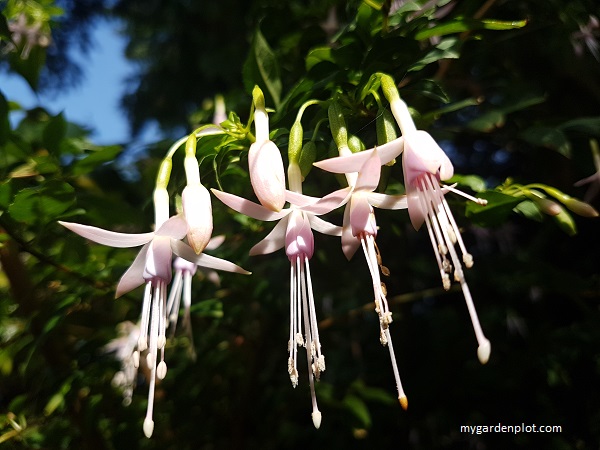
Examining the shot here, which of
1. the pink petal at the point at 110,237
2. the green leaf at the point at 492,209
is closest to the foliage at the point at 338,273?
the green leaf at the point at 492,209

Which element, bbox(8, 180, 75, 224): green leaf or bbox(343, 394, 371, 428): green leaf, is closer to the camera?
bbox(8, 180, 75, 224): green leaf

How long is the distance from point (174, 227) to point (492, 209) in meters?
0.39

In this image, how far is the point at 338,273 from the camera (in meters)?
1.11

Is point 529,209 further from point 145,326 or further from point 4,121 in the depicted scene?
point 4,121

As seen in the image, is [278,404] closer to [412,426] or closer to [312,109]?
[412,426]

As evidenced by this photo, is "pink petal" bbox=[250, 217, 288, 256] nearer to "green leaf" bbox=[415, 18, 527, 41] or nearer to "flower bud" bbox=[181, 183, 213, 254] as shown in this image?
"flower bud" bbox=[181, 183, 213, 254]

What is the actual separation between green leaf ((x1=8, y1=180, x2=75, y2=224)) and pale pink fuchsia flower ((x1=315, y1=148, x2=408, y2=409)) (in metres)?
0.40

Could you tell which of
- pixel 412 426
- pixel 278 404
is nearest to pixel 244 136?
pixel 278 404

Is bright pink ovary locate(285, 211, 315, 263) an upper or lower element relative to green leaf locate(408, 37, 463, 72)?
lower

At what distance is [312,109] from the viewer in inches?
25.8

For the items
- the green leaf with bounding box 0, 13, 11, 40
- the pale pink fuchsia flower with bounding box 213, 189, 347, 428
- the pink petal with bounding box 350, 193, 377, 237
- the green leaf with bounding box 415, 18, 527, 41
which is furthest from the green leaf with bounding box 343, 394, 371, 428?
the green leaf with bounding box 0, 13, 11, 40

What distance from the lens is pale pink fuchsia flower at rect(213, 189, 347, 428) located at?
48cm

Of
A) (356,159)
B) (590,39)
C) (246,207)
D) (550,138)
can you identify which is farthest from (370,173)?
(590,39)

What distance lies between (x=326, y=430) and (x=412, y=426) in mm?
202
